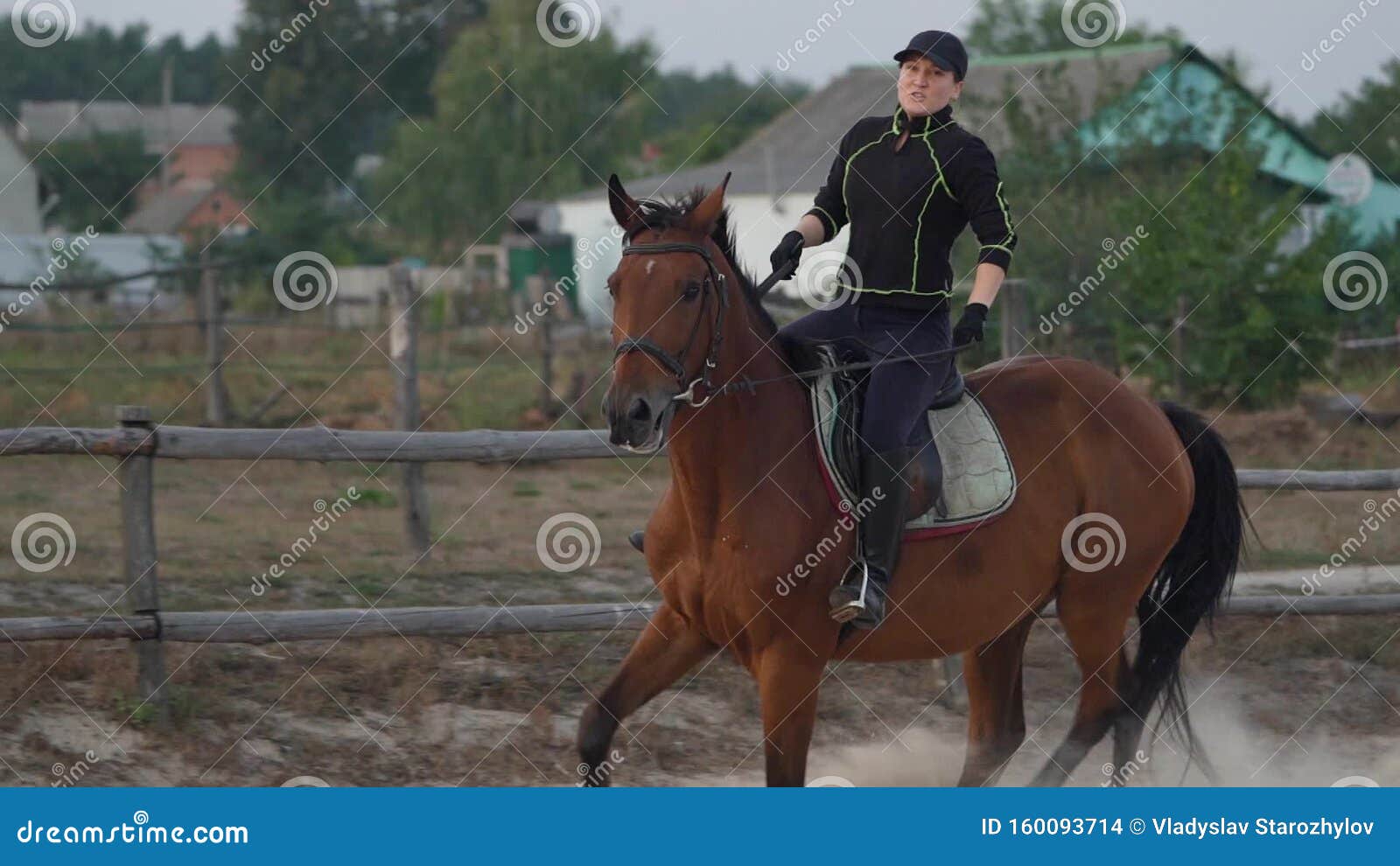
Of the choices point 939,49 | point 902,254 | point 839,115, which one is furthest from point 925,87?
point 839,115

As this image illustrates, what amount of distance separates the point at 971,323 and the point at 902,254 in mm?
412

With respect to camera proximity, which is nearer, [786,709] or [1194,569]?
[786,709]

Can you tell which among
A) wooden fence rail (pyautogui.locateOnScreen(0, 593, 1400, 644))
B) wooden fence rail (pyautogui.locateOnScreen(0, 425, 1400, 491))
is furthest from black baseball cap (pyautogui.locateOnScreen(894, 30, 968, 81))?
wooden fence rail (pyautogui.locateOnScreen(0, 593, 1400, 644))

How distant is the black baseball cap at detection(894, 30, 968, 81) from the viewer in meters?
4.93

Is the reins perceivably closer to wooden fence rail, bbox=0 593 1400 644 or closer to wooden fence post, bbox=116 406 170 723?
wooden fence rail, bbox=0 593 1400 644

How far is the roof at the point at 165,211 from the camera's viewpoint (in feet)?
172

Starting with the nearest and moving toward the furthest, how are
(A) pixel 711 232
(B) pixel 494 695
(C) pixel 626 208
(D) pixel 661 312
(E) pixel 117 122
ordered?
1. (D) pixel 661 312
2. (C) pixel 626 208
3. (A) pixel 711 232
4. (B) pixel 494 695
5. (E) pixel 117 122

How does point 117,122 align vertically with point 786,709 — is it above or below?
above

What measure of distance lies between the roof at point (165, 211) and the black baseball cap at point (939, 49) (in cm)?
5011

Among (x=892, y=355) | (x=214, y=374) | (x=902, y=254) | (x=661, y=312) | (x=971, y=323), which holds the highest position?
(x=214, y=374)

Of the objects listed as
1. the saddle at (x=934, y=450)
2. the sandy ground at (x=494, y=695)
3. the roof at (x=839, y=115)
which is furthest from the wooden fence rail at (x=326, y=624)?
the roof at (x=839, y=115)

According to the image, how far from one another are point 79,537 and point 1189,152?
15.8 m

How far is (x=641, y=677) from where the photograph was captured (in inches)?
Answer: 193

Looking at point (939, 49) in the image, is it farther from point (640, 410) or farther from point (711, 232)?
point (640, 410)
